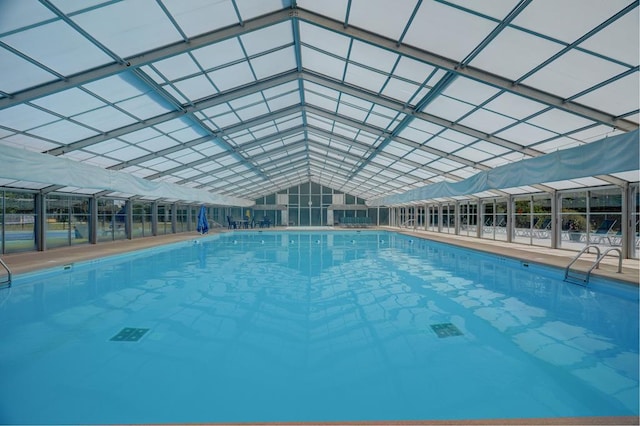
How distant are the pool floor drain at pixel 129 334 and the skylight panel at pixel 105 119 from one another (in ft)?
15.7

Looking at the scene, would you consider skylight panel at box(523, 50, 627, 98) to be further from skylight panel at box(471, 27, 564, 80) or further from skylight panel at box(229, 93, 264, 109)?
skylight panel at box(229, 93, 264, 109)

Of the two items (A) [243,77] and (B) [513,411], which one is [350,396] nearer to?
(B) [513,411]

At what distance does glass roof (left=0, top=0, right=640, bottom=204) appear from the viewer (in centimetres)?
450

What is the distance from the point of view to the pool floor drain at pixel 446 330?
3936 mm

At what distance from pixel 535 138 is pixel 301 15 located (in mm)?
5678

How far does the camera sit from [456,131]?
28.8 ft

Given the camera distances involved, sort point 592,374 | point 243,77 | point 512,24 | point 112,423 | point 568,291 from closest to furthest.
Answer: point 112,423
point 592,374
point 512,24
point 568,291
point 243,77

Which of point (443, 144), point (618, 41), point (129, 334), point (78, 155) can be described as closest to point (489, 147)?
point (443, 144)

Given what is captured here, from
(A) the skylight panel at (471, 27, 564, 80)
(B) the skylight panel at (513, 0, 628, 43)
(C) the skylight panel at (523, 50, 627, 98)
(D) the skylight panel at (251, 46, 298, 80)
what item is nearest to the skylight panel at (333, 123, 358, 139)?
(D) the skylight panel at (251, 46, 298, 80)

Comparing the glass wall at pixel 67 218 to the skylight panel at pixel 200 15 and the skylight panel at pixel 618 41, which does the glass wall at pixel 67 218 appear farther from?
the skylight panel at pixel 618 41

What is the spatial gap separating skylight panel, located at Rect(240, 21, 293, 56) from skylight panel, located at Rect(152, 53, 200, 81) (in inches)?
40.0

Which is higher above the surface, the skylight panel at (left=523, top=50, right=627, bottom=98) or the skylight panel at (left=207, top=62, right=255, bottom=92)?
the skylight panel at (left=207, top=62, right=255, bottom=92)

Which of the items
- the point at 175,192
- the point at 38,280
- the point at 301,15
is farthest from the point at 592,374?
the point at 175,192

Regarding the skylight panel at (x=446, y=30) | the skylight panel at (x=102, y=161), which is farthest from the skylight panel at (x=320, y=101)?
the skylight panel at (x=102, y=161)
